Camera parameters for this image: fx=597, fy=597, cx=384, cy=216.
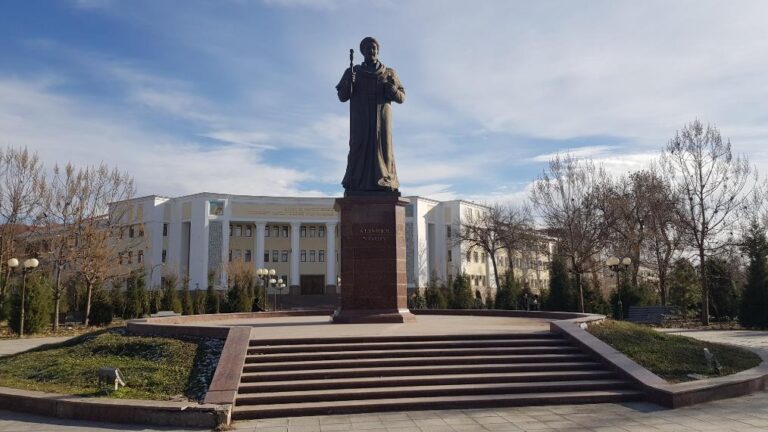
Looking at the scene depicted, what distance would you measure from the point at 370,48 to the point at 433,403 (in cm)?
992

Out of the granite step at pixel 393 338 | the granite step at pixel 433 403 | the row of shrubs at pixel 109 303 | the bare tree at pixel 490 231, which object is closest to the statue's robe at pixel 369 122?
the granite step at pixel 393 338

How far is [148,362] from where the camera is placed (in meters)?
9.85

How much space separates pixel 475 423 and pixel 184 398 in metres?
3.98

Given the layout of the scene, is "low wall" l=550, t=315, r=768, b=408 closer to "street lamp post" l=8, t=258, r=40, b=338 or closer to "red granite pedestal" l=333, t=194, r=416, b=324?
"red granite pedestal" l=333, t=194, r=416, b=324

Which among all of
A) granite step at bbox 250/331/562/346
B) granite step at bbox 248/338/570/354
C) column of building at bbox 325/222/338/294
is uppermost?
column of building at bbox 325/222/338/294

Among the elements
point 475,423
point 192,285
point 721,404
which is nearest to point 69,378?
point 475,423

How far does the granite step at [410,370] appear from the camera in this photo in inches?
360

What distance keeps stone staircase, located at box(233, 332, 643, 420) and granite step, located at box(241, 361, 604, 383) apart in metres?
0.02

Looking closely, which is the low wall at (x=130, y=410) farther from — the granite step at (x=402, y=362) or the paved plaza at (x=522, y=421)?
the granite step at (x=402, y=362)

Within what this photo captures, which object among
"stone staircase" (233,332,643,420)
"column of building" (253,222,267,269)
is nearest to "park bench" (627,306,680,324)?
"stone staircase" (233,332,643,420)

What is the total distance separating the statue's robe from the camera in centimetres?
1506

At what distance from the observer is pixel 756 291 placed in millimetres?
24906

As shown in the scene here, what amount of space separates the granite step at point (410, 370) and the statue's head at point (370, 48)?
343 inches

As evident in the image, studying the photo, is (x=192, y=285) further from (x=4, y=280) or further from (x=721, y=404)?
(x=721, y=404)
